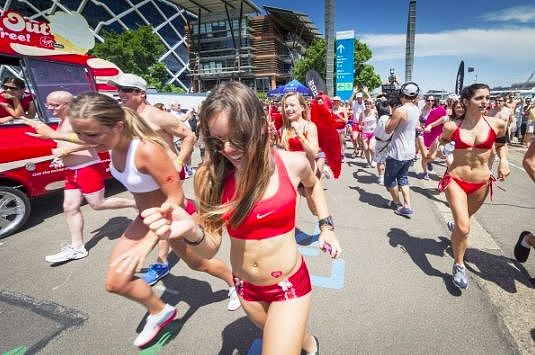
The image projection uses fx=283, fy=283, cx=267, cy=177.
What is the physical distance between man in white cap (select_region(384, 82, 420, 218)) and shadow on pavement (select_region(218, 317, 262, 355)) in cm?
339

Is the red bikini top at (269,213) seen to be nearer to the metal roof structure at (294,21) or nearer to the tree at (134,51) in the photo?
the tree at (134,51)

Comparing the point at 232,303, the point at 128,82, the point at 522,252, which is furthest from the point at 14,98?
the point at 522,252

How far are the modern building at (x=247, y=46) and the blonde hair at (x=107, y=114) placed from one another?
47458 mm

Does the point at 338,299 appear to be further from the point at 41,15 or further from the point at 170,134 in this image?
the point at 41,15

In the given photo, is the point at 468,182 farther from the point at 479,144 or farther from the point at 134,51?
the point at 134,51

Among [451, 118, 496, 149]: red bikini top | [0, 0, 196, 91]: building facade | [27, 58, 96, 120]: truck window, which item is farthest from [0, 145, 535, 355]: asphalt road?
[0, 0, 196, 91]: building facade

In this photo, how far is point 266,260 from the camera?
147 cm

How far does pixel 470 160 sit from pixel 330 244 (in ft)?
7.12

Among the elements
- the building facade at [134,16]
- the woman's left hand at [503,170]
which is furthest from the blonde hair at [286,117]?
the building facade at [134,16]

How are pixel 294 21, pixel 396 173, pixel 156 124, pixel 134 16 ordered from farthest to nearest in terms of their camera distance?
pixel 134 16 < pixel 294 21 < pixel 396 173 < pixel 156 124

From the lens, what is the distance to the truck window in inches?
182

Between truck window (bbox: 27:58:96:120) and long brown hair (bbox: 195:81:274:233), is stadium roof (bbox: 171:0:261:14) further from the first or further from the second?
long brown hair (bbox: 195:81:274:233)

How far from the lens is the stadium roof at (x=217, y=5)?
146 ft

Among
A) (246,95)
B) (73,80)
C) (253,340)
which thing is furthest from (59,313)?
(73,80)
